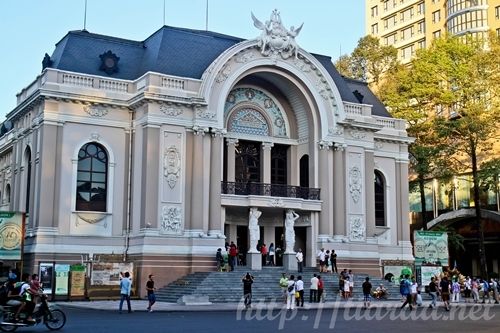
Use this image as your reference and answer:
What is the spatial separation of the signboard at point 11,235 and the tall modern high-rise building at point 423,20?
1970 inches

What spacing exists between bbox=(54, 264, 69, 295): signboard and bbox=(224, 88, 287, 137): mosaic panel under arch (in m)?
13.7

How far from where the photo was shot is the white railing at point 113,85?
3784cm

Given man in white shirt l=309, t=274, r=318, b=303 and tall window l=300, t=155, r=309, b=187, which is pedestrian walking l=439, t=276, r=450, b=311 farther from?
tall window l=300, t=155, r=309, b=187

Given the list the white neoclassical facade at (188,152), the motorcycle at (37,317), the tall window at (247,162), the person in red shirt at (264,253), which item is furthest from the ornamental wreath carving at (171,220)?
the motorcycle at (37,317)

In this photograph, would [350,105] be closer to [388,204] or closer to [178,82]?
[388,204]

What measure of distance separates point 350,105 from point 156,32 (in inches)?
499

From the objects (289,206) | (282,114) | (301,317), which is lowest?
(301,317)

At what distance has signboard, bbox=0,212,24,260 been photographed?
3183cm

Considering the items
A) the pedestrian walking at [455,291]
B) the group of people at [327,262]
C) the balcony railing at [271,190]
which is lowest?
the pedestrian walking at [455,291]

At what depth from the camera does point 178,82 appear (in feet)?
124

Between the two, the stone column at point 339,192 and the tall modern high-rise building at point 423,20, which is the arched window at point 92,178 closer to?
the stone column at point 339,192

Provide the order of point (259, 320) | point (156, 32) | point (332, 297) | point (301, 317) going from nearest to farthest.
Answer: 1. point (259, 320)
2. point (301, 317)
3. point (332, 297)
4. point (156, 32)

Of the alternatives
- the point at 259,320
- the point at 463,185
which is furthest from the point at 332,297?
the point at 463,185

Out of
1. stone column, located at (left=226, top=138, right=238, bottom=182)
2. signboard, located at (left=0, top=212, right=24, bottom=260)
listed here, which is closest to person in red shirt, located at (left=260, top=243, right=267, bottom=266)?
stone column, located at (left=226, top=138, right=238, bottom=182)
